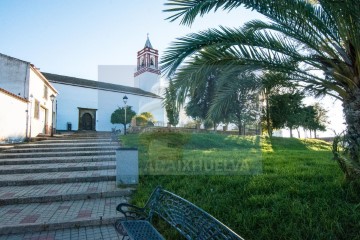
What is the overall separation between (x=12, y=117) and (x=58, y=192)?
9589 millimetres

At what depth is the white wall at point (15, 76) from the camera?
14.5 m

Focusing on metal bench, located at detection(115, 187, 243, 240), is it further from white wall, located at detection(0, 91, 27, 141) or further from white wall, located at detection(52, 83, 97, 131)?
white wall, located at detection(52, 83, 97, 131)

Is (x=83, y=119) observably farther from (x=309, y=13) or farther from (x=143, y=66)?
(x=309, y=13)

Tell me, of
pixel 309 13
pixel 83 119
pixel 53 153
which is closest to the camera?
pixel 309 13

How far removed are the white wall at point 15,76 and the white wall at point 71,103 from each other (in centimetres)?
1515

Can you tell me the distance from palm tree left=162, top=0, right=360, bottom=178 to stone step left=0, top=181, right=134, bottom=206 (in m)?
2.78

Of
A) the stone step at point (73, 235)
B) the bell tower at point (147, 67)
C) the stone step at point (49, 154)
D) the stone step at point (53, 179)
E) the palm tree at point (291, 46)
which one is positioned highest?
the bell tower at point (147, 67)

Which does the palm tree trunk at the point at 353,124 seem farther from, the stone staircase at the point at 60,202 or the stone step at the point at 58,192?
the stone step at the point at 58,192

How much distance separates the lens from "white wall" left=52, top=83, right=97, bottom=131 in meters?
29.5

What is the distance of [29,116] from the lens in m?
14.2

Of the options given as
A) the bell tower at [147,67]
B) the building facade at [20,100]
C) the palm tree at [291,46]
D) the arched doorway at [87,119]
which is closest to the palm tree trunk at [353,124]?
the palm tree at [291,46]

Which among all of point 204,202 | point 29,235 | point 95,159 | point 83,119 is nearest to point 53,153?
point 95,159

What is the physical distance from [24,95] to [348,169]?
52.6 feet

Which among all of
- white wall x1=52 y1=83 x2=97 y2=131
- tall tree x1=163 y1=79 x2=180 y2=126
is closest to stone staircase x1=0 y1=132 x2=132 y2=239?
tall tree x1=163 y1=79 x2=180 y2=126
